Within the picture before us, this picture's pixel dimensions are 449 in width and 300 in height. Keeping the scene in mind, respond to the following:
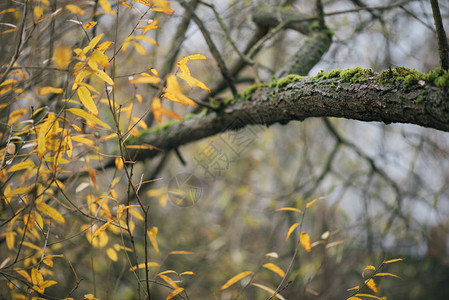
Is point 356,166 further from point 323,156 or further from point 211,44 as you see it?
point 211,44

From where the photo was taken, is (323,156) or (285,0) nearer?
(285,0)

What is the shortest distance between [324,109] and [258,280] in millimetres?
2999

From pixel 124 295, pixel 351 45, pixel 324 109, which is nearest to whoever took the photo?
pixel 324 109

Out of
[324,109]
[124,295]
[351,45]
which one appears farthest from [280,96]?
[124,295]

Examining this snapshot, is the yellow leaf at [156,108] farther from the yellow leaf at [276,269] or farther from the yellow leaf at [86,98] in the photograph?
the yellow leaf at [276,269]

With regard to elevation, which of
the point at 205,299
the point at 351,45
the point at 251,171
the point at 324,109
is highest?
the point at 351,45

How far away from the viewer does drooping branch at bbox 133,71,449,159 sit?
34.0 inches

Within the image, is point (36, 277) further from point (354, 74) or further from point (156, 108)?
point (354, 74)

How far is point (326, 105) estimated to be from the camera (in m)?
1.14

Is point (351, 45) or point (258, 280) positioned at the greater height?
point (351, 45)

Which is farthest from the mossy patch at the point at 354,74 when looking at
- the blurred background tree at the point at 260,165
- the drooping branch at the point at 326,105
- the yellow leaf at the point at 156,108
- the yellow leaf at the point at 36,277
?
the yellow leaf at the point at 36,277

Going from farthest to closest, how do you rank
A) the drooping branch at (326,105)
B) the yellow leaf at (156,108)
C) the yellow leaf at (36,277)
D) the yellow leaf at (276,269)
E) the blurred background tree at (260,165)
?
the blurred background tree at (260,165) → the yellow leaf at (276,269) → the yellow leaf at (36,277) → the drooping branch at (326,105) → the yellow leaf at (156,108)

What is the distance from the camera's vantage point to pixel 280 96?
134cm

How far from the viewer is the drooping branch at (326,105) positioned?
86cm
